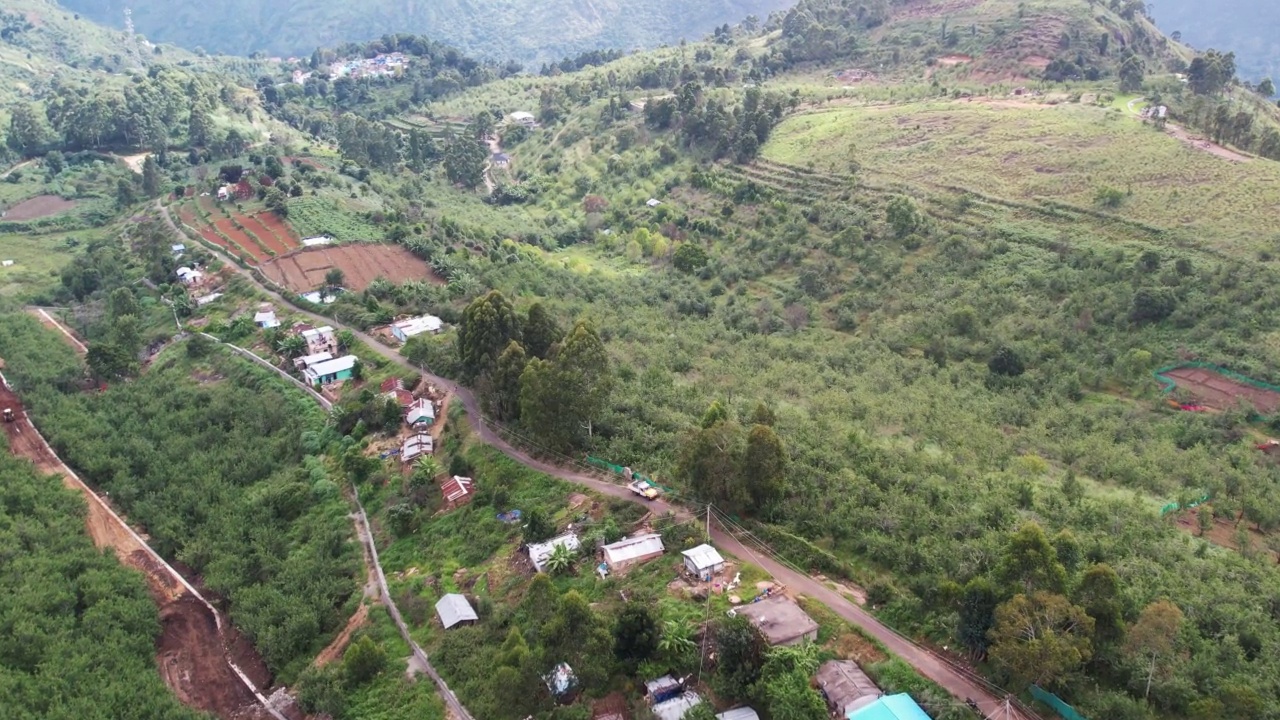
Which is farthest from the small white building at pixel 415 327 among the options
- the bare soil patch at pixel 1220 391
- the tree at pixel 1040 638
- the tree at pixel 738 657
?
the bare soil patch at pixel 1220 391

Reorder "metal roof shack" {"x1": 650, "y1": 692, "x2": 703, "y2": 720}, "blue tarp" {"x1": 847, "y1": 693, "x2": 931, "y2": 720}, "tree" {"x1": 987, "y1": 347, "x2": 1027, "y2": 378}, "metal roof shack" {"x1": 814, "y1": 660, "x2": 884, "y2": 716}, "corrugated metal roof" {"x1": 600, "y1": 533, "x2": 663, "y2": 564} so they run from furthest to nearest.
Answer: "tree" {"x1": 987, "y1": 347, "x2": 1027, "y2": 378}, "corrugated metal roof" {"x1": 600, "y1": 533, "x2": 663, "y2": 564}, "metal roof shack" {"x1": 650, "y1": 692, "x2": 703, "y2": 720}, "metal roof shack" {"x1": 814, "y1": 660, "x2": 884, "y2": 716}, "blue tarp" {"x1": 847, "y1": 693, "x2": 931, "y2": 720}

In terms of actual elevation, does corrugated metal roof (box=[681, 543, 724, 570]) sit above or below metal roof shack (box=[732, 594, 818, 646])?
below

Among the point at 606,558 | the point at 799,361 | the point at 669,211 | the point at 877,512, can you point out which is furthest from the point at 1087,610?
the point at 669,211

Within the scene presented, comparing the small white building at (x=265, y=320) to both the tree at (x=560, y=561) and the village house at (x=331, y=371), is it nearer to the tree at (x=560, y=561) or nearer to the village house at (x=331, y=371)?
the village house at (x=331, y=371)

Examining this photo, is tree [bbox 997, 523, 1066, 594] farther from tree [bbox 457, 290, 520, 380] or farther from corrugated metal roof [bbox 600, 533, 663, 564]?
tree [bbox 457, 290, 520, 380]

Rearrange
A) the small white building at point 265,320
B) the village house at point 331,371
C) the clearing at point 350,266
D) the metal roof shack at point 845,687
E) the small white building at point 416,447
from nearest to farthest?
1. the metal roof shack at point 845,687
2. the small white building at point 416,447
3. the village house at point 331,371
4. the small white building at point 265,320
5. the clearing at point 350,266

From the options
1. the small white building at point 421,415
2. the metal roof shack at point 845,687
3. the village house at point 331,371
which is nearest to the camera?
the metal roof shack at point 845,687

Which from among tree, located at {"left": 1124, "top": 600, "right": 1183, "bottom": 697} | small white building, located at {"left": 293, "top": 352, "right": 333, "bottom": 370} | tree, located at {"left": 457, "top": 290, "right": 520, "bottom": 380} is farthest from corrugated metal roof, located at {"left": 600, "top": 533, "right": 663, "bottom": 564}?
small white building, located at {"left": 293, "top": 352, "right": 333, "bottom": 370}
